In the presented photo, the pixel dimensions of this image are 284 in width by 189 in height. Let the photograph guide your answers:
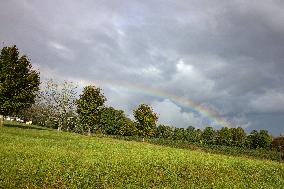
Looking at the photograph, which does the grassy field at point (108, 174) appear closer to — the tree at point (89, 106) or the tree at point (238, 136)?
the tree at point (89, 106)

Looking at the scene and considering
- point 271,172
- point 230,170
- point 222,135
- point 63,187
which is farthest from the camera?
point 222,135

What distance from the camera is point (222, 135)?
164 meters

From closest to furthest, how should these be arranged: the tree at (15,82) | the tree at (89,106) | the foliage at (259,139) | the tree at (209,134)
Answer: the tree at (15,82)
the tree at (89,106)
the foliage at (259,139)
the tree at (209,134)

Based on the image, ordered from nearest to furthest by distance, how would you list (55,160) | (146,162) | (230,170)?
(55,160) → (146,162) → (230,170)

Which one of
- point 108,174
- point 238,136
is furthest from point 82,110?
point 238,136

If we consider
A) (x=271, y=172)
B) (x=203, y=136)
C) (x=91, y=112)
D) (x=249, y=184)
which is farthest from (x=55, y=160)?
(x=203, y=136)

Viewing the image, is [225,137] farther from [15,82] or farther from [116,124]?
[15,82]

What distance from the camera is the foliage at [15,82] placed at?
63812 mm

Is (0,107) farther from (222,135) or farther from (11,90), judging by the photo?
(222,135)

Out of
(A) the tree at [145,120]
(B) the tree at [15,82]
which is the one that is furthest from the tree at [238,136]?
(B) the tree at [15,82]

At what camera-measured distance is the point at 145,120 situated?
96188 mm

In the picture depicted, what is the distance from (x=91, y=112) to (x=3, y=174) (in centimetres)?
6823

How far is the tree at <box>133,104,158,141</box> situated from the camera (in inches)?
3780

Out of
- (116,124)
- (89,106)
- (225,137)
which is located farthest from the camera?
(225,137)
